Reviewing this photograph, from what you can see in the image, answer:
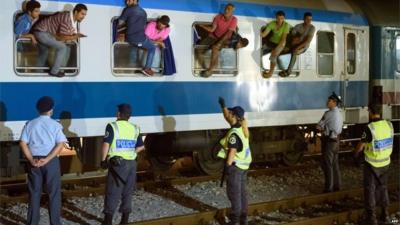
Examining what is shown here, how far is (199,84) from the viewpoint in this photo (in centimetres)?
1095

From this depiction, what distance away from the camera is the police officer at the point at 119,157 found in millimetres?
8109

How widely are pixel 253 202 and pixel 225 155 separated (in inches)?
91.5

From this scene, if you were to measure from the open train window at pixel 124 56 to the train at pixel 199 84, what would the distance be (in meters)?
0.02

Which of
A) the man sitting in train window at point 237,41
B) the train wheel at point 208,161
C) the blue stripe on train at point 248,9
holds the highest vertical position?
the blue stripe on train at point 248,9

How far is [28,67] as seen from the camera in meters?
9.11

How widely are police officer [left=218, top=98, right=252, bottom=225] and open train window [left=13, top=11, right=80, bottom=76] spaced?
260 centimetres

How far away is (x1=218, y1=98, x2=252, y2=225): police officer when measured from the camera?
26.7 ft

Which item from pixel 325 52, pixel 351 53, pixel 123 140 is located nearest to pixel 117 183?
pixel 123 140

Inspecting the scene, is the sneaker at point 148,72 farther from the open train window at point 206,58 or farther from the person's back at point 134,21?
the open train window at point 206,58

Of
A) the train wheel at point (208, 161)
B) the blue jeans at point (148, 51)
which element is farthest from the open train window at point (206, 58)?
the train wheel at point (208, 161)

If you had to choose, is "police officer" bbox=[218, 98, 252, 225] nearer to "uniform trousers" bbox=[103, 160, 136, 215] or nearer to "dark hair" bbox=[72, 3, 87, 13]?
"uniform trousers" bbox=[103, 160, 136, 215]

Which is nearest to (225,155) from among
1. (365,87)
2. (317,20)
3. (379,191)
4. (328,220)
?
(328,220)

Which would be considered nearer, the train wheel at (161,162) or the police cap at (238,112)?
the police cap at (238,112)

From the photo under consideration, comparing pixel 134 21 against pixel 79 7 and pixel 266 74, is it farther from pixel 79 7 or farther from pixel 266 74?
pixel 266 74
